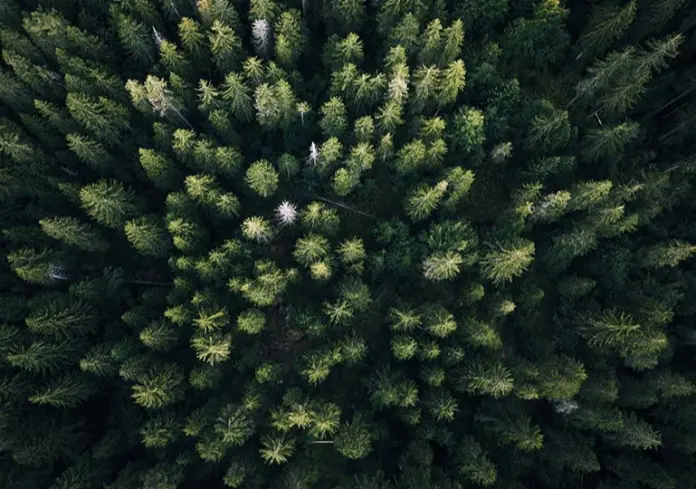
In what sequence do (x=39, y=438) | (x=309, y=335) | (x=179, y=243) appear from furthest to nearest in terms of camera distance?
(x=309, y=335), (x=179, y=243), (x=39, y=438)

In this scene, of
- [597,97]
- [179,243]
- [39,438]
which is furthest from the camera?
[597,97]

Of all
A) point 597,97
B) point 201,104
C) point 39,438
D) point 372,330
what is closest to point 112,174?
point 201,104

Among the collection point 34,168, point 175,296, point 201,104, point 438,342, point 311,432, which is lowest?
point 311,432

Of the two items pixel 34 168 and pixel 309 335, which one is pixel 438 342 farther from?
pixel 34 168

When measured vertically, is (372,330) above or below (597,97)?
below

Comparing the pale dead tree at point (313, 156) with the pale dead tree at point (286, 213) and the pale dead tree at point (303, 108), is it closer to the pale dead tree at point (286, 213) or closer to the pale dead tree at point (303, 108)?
the pale dead tree at point (303, 108)

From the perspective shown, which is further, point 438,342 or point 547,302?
point 547,302

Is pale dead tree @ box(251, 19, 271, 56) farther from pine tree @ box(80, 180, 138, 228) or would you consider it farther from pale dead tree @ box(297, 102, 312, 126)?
pine tree @ box(80, 180, 138, 228)
